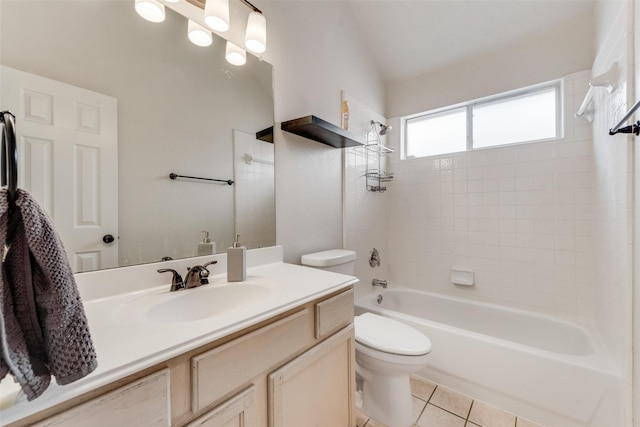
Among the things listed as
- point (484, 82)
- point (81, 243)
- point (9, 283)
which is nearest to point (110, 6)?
point (81, 243)

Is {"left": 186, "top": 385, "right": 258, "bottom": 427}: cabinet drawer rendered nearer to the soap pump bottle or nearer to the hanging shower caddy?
the soap pump bottle

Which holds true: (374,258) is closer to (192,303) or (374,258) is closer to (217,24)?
(192,303)

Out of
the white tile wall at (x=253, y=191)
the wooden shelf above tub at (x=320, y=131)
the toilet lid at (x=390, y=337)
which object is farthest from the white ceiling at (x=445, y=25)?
the toilet lid at (x=390, y=337)

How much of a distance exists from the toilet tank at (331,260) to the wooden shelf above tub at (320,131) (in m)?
0.76

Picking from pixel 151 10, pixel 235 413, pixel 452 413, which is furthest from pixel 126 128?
pixel 452 413

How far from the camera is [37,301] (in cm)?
41

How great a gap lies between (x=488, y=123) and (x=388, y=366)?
2127 mm

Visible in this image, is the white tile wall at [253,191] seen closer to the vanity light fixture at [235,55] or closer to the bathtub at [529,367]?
the vanity light fixture at [235,55]

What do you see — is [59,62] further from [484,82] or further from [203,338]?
[484,82]

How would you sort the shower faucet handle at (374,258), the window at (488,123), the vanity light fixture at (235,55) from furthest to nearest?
the shower faucet handle at (374,258) < the window at (488,123) < the vanity light fixture at (235,55)

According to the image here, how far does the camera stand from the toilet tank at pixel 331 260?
1589 mm

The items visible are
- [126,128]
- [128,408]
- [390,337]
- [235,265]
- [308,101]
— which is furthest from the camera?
[308,101]

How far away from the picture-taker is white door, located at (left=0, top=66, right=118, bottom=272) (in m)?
0.76

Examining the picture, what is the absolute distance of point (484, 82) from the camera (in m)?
2.18
